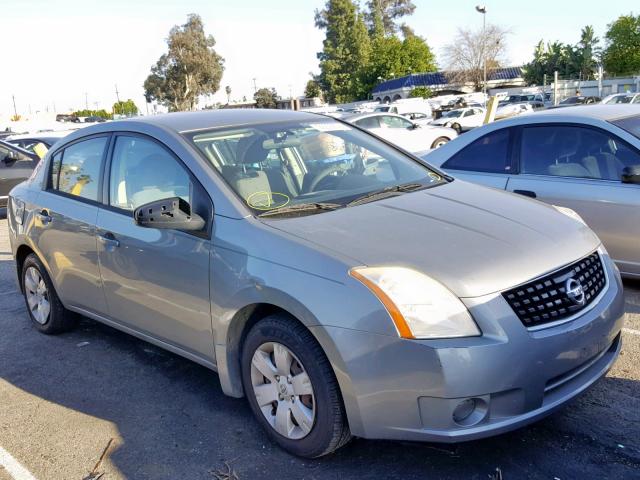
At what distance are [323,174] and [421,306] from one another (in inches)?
55.9

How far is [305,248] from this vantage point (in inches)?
118

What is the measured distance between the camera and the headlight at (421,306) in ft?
8.74

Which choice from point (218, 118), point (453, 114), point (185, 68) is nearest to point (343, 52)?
point (185, 68)

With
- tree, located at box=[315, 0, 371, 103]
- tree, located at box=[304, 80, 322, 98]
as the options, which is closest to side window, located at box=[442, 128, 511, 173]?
tree, located at box=[315, 0, 371, 103]

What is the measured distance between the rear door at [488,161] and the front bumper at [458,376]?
308 centimetres

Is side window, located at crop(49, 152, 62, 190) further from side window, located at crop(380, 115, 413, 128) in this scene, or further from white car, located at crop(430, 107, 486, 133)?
white car, located at crop(430, 107, 486, 133)

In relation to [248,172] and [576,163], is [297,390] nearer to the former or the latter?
[248,172]

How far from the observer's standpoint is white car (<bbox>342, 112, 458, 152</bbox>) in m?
18.9

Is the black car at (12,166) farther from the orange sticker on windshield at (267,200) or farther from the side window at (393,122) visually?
the side window at (393,122)

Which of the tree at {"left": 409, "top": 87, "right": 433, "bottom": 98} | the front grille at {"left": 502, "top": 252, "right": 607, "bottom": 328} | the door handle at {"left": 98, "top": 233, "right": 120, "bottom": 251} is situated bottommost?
the front grille at {"left": 502, "top": 252, "right": 607, "bottom": 328}

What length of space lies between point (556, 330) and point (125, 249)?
8.04 ft

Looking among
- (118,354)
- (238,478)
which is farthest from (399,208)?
(118,354)

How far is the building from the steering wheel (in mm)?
62117

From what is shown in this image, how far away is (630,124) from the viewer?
527 centimetres
